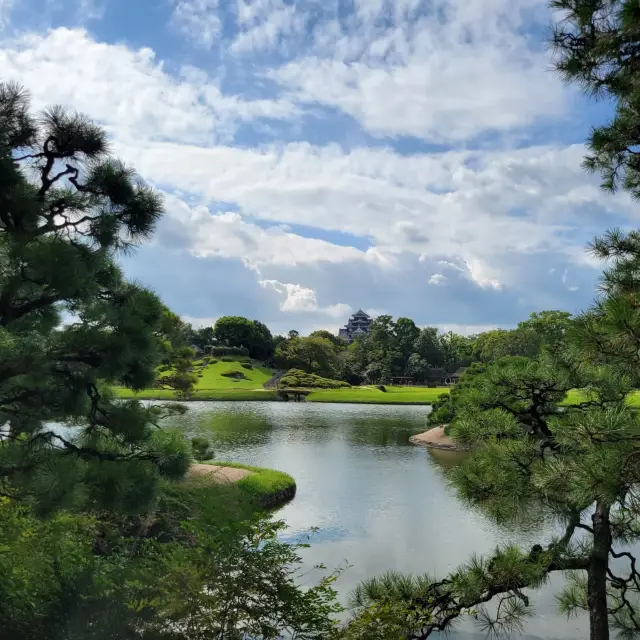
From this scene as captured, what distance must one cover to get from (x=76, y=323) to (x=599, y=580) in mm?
4048

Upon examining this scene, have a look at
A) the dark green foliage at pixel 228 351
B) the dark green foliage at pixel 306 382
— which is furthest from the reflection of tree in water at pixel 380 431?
the dark green foliage at pixel 228 351

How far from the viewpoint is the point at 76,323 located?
3.92m

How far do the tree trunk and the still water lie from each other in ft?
3.16

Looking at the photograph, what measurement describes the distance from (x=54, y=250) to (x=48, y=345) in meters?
0.79

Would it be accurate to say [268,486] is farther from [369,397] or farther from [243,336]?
[243,336]

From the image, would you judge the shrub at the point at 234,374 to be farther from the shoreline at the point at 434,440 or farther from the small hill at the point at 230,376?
the shoreline at the point at 434,440

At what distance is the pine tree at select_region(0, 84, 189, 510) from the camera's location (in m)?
3.50

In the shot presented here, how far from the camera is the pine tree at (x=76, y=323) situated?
11.5ft

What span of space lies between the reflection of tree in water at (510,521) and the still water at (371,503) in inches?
1.7

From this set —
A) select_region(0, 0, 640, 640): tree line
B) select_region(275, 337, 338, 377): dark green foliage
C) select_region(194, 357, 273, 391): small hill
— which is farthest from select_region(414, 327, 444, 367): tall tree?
select_region(0, 0, 640, 640): tree line

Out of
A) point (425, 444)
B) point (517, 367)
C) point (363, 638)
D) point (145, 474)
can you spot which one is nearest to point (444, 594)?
point (363, 638)

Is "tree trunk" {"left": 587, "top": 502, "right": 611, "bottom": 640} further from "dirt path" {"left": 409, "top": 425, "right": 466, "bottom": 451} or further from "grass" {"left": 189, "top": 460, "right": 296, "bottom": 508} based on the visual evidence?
"dirt path" {"left": 409, "top": 425, "right": 466, "bottom": 451}

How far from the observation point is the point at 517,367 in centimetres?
410

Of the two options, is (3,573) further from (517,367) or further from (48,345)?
(517,367)
